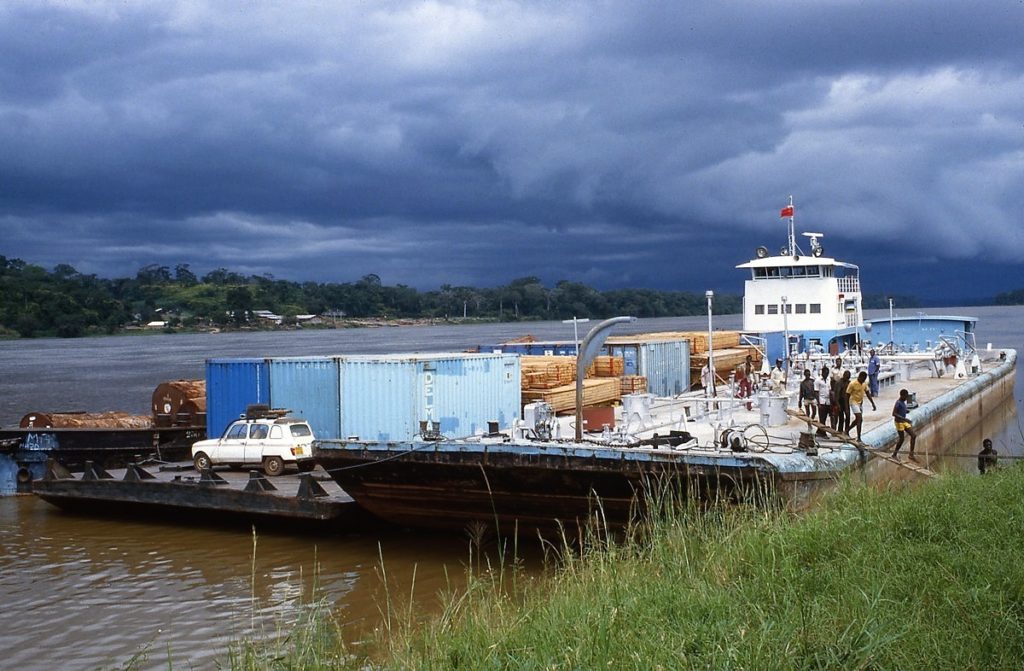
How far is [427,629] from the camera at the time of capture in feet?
26.3

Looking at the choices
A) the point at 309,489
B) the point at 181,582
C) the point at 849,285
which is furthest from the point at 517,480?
the point at 849,285

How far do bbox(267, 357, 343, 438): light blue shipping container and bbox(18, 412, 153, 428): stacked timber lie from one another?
743 centimetres

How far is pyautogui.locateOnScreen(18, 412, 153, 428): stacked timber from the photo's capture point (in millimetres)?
24453

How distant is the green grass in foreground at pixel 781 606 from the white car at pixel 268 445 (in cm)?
939

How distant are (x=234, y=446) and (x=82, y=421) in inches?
317

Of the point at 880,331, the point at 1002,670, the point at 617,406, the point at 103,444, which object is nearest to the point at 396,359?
the point at 617,406

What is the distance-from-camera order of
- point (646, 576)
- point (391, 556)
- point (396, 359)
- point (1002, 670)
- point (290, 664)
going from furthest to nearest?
1. point (396, 359)
2. point (391, 556)
3. point (646, 576)
4. point (290, 664)
5. point (1002, 670)

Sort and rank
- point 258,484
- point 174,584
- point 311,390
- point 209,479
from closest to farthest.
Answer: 1. point 174,584
2. point 258,484
3. point 209,479
4. point 311,390

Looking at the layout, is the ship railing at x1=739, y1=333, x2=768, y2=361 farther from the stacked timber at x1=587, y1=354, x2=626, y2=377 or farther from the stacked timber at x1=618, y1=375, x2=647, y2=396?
the stacked timber at x1=587, y1=354, x2=626, y2=377

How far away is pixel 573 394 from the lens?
2212cm

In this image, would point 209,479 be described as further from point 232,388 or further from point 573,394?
point 573,394

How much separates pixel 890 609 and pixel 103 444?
21055mm

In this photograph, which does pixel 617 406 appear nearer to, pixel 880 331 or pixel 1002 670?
pixel 1002 670

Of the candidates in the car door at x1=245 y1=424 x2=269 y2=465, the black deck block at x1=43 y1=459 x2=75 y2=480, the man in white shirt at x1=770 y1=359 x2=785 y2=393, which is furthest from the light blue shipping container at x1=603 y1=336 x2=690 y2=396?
the black deck block at x1=43 y1=459 x2=75 y2=480
